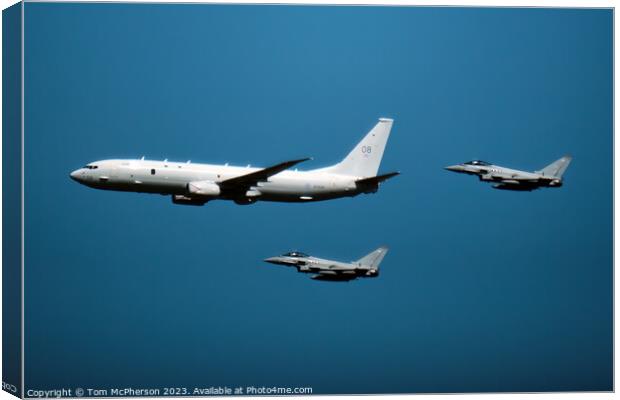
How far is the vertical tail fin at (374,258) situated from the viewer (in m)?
46.9

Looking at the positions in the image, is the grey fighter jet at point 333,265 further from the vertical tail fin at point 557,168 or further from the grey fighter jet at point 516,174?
the vertical tail fin at point 557,168

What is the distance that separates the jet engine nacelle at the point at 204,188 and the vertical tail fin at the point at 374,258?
17.6 feet

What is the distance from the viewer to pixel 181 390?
44281 mm

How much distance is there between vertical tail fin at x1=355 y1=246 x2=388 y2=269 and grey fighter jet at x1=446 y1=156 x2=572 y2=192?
3.68m

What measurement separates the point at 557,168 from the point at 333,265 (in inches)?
321

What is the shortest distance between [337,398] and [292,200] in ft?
25.7

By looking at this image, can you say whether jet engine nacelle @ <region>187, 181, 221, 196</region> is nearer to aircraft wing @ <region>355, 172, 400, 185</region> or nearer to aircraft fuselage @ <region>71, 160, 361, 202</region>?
aircraft fuselage @ <region>71, 160, 361, 202</region>

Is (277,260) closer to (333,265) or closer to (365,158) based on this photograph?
(333,265)

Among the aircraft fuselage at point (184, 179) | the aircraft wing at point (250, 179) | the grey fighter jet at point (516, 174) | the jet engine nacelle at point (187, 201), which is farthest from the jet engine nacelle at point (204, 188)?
the grey fighter jet at point (516, 174)

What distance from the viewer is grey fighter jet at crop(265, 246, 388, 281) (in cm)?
4744

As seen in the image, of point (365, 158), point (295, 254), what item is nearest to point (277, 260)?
point (295, 254)

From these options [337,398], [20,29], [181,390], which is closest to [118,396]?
[181,390]

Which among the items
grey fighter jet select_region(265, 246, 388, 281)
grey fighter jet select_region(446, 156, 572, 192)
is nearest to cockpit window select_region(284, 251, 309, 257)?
grey fighter jet select_region(265, 246, 388, 281)

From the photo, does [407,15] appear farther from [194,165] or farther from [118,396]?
[118,396]
